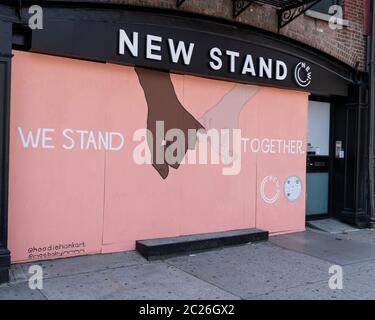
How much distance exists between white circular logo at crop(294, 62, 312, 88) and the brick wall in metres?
0.41

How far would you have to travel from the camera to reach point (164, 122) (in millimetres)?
6727

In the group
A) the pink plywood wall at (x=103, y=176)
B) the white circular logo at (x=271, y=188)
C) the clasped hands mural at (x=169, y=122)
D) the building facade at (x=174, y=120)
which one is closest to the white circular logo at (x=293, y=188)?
the building facade at (x=174, y=120)

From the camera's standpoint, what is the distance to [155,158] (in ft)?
21.9

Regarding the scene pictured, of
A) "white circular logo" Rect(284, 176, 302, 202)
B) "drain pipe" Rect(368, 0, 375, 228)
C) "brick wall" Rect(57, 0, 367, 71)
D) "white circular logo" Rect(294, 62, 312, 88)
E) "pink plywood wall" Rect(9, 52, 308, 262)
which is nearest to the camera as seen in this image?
"pink plywood wall" Rect(9, 52, 308, 262)

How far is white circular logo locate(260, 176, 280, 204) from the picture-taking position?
25.8ft

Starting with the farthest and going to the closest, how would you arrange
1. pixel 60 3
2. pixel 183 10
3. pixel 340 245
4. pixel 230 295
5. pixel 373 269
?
pixel 340 245 < pixel 183 10 < pixel 373 269 < pixel 60 3 < pixel 230 295

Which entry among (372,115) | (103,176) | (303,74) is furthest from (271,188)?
(103,176)

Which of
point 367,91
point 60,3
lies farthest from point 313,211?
point 60,3

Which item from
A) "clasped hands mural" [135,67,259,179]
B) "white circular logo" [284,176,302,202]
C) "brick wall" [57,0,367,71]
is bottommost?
"white circular logo" [284,176,302,202]

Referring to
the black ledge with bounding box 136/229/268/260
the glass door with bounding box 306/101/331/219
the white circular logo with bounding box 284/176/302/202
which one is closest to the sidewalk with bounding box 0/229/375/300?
the black ledge with bounding box 136/229/268/260

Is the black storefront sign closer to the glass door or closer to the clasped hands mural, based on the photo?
the clasped hands mural

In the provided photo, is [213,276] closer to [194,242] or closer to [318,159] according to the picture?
[194,242]
